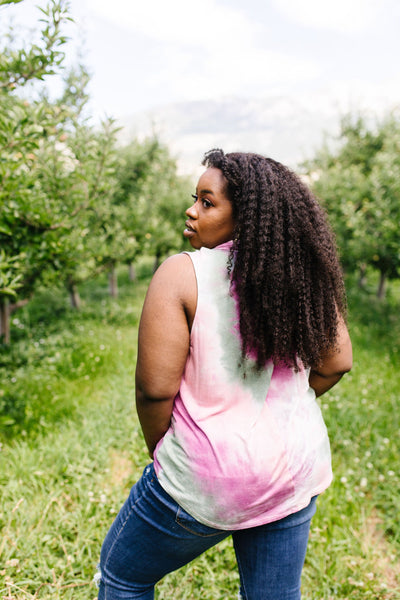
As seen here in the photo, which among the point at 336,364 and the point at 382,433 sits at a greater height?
the point at 336,364

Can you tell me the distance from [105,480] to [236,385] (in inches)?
90.2

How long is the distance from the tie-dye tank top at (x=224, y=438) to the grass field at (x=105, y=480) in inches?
59.2

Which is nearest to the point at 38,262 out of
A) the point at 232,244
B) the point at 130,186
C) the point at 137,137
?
the point at 232,244

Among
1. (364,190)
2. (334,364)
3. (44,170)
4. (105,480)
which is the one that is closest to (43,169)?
(44,170)

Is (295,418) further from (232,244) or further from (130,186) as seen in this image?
(130,186)

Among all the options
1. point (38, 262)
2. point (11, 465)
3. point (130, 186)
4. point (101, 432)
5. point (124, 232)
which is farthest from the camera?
point (130, 186)

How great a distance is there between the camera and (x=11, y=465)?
3.25 metres

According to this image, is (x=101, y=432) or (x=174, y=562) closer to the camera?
(x=174, y=562)

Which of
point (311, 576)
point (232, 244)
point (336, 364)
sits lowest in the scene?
point (311, 576)

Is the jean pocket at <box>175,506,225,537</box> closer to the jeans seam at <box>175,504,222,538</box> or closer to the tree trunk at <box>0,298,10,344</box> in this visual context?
the jeans seam at <box>175,504,222,538</box>

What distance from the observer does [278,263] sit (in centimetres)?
123

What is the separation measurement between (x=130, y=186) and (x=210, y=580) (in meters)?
8.46

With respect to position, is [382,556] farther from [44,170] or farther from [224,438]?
[44,170]

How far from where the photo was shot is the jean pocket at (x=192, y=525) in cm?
124
